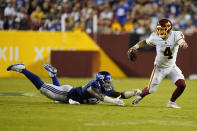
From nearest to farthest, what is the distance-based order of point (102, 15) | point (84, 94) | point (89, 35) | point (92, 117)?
1. point (92, 117)
2. point (84, 94)
3. point (89, 35)
4. point (102, 15)

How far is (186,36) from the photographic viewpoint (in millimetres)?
19312

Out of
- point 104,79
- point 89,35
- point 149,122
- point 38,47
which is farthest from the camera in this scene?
point 89,35

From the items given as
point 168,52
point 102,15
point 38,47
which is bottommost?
point 38,47

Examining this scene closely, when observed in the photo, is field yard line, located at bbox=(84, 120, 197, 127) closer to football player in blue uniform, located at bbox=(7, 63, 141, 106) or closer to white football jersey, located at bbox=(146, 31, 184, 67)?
football player in blue uniform, located at bbox=(7, 63, 141, 106)

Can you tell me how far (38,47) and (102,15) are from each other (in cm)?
292

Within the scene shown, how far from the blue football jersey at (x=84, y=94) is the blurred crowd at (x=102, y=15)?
9.94 meters

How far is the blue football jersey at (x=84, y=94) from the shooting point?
935cm

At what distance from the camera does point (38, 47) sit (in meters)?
19.8

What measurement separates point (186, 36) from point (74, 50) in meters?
4.43

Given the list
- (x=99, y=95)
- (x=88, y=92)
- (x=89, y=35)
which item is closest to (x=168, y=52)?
(x=99, y=95)

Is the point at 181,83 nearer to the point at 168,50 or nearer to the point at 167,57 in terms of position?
the point at 167,57

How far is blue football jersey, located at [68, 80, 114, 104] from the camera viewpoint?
935 centimetres

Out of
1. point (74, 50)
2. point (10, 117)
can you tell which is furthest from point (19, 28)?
point (10, 117)

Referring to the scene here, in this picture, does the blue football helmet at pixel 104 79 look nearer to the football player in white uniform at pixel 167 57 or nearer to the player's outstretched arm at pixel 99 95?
the player's outstretched arm at pixel 99 95
